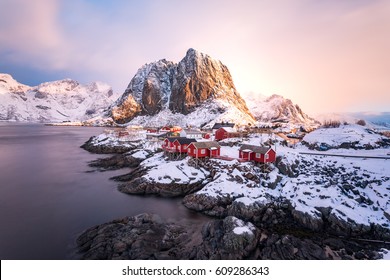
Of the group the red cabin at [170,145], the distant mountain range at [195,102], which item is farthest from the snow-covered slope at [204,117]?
the red cabin at [170,145]

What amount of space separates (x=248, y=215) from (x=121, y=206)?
→ 47.9 feet

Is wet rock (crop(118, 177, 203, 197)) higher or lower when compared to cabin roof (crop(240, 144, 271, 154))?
lower

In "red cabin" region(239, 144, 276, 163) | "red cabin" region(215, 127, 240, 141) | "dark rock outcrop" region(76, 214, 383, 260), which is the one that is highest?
"red cabin" region(215, 127, 240, 141)

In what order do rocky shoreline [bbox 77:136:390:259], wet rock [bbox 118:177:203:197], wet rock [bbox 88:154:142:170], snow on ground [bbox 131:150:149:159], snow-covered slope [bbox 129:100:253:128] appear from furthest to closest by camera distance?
1. snow-covered slope [bbox 129:100:253:128]
2. snow on ground [bbox 131:150:149:159]
3. wet rock [bbox 88:154:142:170]
4. wet rock [bbox 118:177:203:197]
5. rocky shoreline [bbox 77:136:390:259]

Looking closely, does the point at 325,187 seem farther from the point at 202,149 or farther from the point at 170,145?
the point at 170,145

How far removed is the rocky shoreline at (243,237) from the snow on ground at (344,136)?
2306cm

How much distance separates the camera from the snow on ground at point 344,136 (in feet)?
129

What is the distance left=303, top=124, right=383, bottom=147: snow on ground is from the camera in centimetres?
Answer: 3934

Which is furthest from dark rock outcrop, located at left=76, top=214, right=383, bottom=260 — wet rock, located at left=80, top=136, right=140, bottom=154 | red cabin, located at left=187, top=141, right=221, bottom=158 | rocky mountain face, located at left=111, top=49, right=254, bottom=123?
rocky mountain face, located at left=111, top=49, right=254, bottom=123

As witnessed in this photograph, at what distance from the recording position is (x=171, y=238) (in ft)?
60.7

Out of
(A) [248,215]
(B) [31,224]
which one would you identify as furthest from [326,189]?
(B) [31,224]

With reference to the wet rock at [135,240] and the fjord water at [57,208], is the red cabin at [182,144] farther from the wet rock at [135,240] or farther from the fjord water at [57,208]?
the wet rock at [135,240]

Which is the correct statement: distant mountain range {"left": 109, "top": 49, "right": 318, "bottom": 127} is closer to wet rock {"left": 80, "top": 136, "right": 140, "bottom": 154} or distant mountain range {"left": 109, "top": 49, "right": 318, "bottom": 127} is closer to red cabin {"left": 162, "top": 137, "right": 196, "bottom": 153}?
wet rock {"left": 80, "top": 136, "right": 140, "bottom": 154}

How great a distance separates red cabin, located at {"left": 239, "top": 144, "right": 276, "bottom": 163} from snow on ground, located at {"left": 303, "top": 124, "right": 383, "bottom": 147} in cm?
1481
